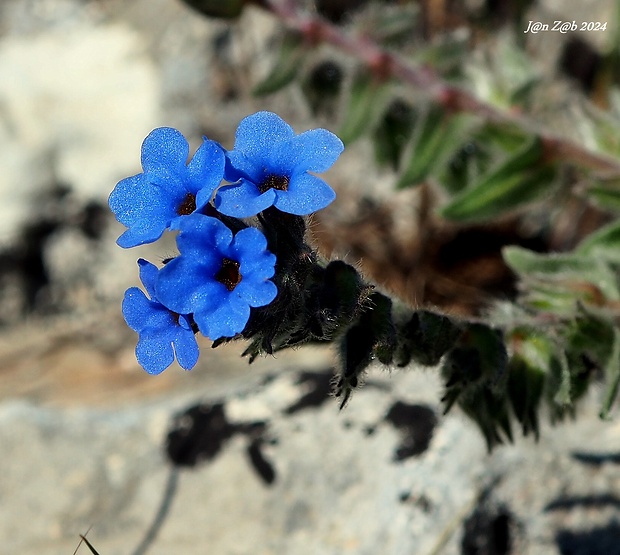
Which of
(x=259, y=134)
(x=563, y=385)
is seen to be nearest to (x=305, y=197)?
(x=259, y=134)

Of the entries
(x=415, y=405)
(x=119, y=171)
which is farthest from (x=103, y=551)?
(x=119, y=171)

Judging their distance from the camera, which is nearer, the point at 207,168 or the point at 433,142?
the point at 207,168

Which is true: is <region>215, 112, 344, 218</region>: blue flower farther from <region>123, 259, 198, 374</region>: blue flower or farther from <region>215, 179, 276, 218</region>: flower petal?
<region>123, 259, 198, 374</region>: blue flower

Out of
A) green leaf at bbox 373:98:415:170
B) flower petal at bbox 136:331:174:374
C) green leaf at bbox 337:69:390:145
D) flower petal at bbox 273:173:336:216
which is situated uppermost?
flower petal at bbox 273:173:336:216

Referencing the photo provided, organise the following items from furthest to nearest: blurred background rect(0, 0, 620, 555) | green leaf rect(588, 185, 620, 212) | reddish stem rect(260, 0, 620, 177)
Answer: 1. reddish stem rect(260, 0, 620, 177)
2. green leaf rect(588, 185, 620, 212)
3. blurred background rect(0, 0, 620, 555)

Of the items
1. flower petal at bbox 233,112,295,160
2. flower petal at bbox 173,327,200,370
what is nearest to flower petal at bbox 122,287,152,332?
flower petal at bbox 173,327,200,370

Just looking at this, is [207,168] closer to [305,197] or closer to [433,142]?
[305,197]

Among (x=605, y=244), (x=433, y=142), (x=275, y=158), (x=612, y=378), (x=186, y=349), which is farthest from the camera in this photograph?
(x=433, y=142)
